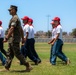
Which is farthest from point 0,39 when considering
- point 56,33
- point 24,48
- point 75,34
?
point 75,34

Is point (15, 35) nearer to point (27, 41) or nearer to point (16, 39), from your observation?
point (16, 39)

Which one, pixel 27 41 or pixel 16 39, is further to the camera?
pixel 27 41

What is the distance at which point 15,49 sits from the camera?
37.9 ft

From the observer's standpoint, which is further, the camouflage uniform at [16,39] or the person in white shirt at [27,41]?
the person in white shirt at [27,41]

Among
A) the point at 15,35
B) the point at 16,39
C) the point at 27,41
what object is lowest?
the point at 27,41

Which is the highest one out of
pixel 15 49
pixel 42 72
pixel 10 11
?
pixel 10 11

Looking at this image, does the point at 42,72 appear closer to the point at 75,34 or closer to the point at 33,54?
the point at 33,54

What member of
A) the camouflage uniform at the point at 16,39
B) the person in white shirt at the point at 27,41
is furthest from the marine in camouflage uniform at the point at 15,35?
the person in white shirt at the point at 27,41

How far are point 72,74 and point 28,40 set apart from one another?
4.02 metres

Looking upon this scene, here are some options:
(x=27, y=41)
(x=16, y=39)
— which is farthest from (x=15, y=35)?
(x=27, y=41)

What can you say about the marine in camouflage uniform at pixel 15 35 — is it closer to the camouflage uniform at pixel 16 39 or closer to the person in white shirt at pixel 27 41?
the camouflage uniform at pixel 16 39

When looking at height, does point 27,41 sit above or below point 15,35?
below

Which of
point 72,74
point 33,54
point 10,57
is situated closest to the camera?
point 72,74

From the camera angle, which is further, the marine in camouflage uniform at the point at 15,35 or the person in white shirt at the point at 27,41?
the person in white shirt at the point at 27,41
